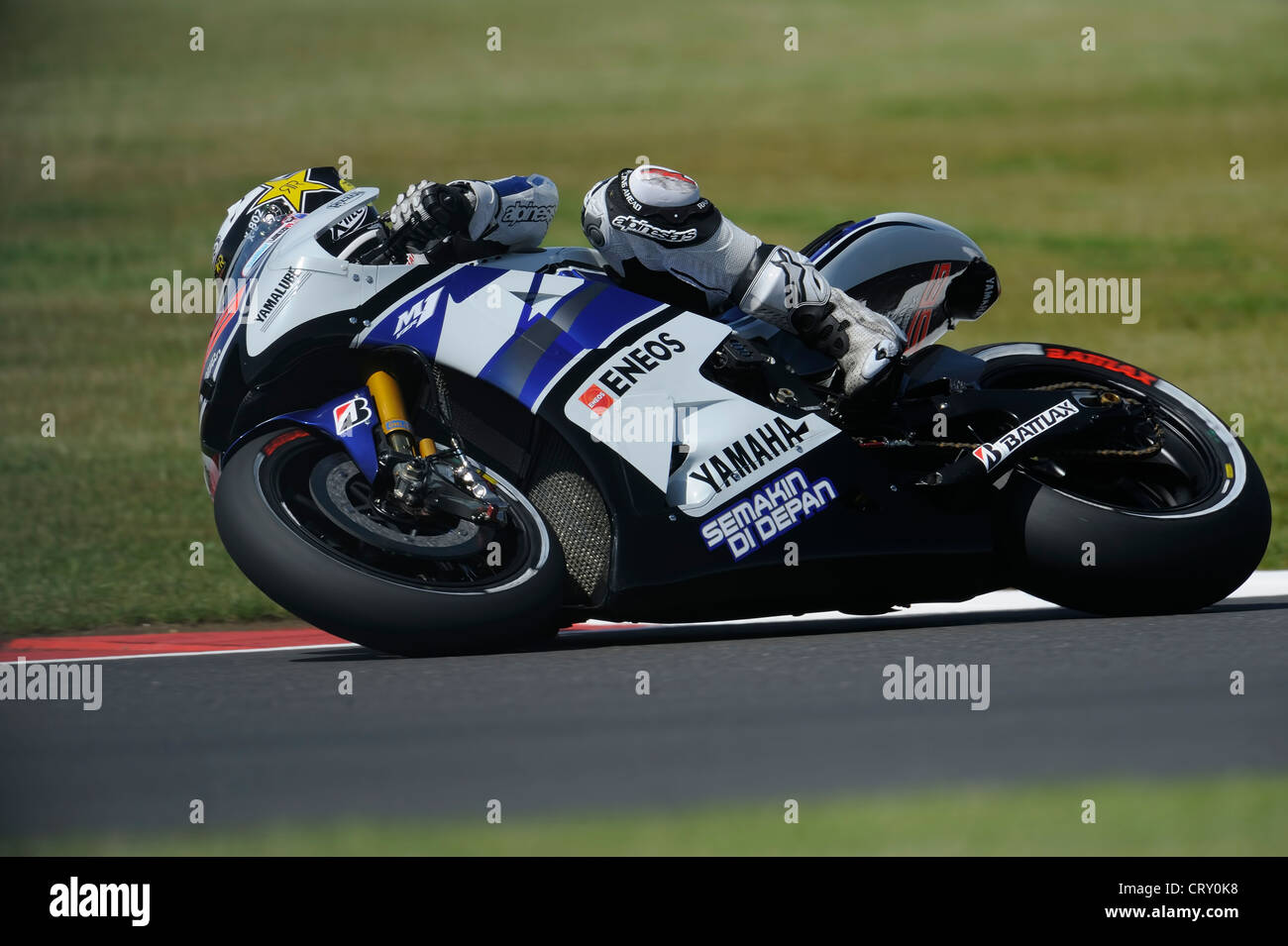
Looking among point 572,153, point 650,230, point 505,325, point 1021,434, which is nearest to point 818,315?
point 650,230

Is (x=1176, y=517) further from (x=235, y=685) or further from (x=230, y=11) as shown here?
(x=230, y=11)

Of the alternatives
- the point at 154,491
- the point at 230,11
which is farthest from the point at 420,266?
the point at 230,11

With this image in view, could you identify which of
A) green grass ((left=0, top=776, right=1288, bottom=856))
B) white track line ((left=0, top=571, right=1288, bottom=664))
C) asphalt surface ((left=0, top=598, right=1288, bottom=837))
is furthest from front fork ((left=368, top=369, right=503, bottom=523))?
green grass ((left=0, top=776, right=1288, bottom=856))

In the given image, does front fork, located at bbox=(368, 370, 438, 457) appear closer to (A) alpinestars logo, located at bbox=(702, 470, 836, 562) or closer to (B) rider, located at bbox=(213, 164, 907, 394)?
(B) rider, located at bbox=(213, 164, 907, 394)

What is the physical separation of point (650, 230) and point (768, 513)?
87 cm

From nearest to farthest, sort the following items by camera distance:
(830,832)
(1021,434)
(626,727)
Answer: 1. (830,832)
2. (626,727)
3. (1021,434)

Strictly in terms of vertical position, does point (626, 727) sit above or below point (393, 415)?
below

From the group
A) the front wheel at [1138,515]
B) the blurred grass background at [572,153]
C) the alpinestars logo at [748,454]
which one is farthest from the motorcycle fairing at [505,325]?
the blurred grass background at [572,153]

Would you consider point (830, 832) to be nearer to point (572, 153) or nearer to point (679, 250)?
point (679, 250)

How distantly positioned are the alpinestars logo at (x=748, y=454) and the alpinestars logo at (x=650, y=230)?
0.58 metres

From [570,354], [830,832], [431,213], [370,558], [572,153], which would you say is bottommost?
[830,832]

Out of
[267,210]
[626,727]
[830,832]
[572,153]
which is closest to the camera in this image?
[830,832]

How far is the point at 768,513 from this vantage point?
5148 mm

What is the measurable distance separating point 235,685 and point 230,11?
35.6 metres
